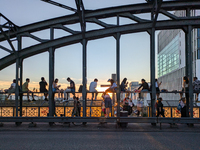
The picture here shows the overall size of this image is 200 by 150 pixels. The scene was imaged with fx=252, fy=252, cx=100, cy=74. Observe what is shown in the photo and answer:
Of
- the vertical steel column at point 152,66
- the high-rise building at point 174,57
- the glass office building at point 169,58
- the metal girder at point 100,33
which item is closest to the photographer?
the vertical steel column at point 152,66

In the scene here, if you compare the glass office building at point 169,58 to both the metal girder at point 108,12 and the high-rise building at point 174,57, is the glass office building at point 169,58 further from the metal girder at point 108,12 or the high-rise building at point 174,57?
the metal girder at point 108,12

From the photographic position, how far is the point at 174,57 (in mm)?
75812

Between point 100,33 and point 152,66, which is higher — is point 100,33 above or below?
above

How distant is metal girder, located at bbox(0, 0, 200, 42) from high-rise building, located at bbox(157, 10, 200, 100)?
4499cm

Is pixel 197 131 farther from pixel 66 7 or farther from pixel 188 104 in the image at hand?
pixel 66 7

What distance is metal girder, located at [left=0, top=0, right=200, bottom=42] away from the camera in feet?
43.8

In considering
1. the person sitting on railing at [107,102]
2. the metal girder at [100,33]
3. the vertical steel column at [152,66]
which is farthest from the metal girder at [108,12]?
the person sitting on railing at [107,102]

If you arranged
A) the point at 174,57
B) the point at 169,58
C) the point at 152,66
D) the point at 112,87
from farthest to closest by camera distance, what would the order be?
the point at 169,58 → the point at 174,57 → the point at 112,87 → the point at 152,66

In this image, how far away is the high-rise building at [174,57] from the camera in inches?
2259

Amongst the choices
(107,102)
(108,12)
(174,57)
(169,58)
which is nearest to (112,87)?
(107,102)

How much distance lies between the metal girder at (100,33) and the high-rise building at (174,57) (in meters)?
44.8

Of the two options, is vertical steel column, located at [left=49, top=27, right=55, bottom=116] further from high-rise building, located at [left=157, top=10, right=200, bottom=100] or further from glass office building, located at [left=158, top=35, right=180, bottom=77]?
glass office building, located at [left=158, top=35, right=180, bottom=77]

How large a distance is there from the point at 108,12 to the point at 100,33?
1.23 metres

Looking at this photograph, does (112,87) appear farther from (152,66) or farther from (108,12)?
(108,12)
